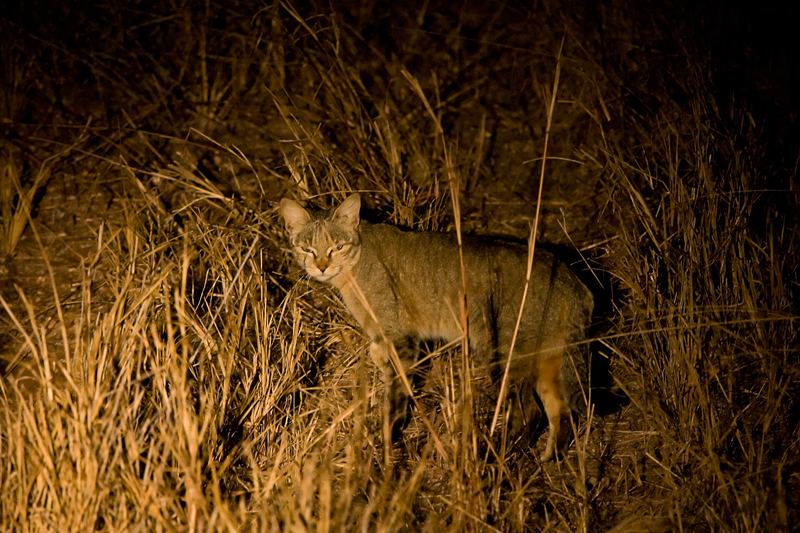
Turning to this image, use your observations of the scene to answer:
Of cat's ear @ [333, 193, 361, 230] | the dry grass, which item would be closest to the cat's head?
cat's ear @ [333, 193, 361, 230]

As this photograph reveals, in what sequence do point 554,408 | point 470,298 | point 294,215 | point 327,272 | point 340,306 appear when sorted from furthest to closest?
point 340,306, point 294,215, point 327,272, point 470,298, point 554,408

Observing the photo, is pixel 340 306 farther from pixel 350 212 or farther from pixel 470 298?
pixel 470 298

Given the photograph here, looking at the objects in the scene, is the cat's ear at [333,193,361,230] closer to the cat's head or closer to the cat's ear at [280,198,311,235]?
the cat's head

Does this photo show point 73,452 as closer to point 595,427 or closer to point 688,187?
point 595,427

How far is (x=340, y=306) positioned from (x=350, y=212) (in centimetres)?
70

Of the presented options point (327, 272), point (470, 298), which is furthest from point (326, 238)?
point (470, 298)

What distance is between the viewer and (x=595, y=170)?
17.3ft

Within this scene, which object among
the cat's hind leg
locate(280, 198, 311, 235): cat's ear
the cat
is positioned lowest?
the cat's hind leg

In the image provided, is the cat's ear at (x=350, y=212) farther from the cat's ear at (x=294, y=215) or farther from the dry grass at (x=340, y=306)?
the dry grass at (x=340, y=306)

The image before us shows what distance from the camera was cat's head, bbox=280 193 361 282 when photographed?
4.05m

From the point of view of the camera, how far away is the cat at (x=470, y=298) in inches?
143

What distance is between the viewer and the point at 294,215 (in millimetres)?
4176

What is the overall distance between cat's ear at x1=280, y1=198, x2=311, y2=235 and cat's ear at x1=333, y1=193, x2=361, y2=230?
0.18 metres

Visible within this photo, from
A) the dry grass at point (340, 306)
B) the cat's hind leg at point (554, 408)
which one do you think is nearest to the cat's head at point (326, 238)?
the dry grass at point (340, 306)
